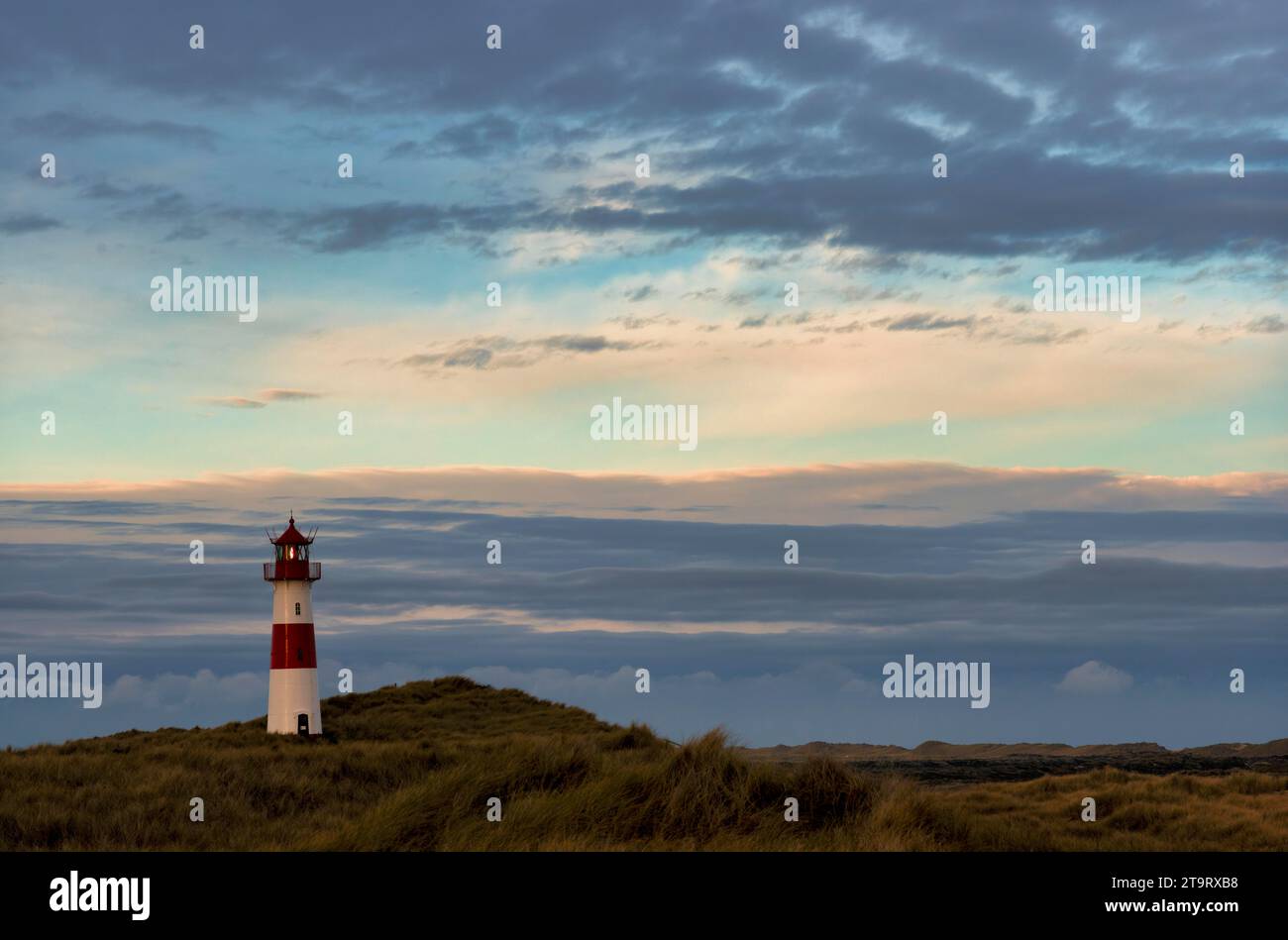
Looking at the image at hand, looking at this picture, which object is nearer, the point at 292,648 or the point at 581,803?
the point at 581,803

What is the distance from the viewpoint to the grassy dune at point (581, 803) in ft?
58.1

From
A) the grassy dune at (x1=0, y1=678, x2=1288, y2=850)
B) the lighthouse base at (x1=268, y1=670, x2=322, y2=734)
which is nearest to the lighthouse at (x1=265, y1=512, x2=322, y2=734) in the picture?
the lighthouse base at (x1=268, y1=670, x2=322, y2=734)

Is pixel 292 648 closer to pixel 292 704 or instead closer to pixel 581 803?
pixel 292 704

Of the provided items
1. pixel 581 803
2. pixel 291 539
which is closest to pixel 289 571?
pixel 291 539

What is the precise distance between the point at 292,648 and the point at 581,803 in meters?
30.3

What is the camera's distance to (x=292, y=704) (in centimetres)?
4575

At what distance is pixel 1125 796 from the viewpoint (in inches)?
1042

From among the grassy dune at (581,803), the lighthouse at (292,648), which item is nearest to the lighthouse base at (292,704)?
the lighthouse at (292,648)

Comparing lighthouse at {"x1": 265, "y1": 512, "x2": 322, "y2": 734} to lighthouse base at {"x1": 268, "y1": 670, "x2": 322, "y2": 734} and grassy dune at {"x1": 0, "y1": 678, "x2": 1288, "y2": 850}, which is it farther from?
grassy dune at {"x1": 0, "y1": 678, "x2": 1288, "y2": 850}

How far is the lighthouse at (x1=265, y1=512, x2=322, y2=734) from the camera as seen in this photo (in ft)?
150

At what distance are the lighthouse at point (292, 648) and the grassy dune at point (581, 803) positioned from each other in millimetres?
12871
